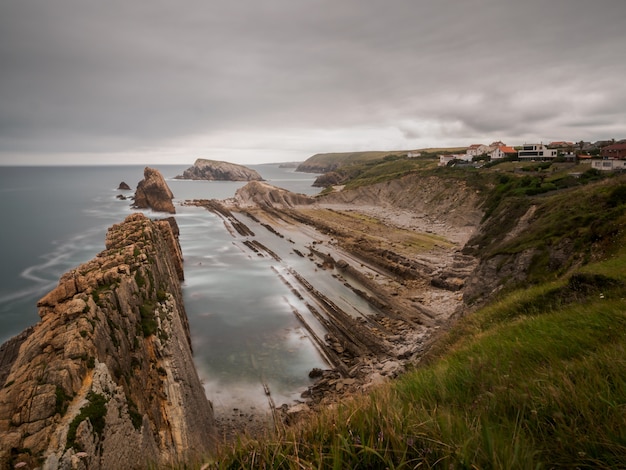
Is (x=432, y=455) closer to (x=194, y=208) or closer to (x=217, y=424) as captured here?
(x=217, y=424)

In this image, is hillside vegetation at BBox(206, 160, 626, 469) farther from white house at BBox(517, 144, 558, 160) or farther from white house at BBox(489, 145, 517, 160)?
white house at BBox(489, 145, 517, 160)

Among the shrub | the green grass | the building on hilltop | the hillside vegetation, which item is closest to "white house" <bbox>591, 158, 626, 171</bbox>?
the building on hilltop

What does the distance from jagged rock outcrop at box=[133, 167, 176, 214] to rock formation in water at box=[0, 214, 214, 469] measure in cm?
8179

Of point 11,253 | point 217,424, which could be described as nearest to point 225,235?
point 11,253

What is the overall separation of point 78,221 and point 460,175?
80368 millimetres

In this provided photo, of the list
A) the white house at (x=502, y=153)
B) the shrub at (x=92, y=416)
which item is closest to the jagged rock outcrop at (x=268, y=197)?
the white house at (x=502, y=153)

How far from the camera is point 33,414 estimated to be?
244 inches

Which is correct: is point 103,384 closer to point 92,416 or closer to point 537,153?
point 92,416

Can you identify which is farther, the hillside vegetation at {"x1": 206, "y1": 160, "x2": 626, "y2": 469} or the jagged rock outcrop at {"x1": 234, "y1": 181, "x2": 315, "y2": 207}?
the jagged rock outcrop at {"x1": 234, "y1": 181, "x2": 315, "y2": 207}

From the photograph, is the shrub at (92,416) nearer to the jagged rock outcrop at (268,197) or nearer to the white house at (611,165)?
the white house at (611,165)

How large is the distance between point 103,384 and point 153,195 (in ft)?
308

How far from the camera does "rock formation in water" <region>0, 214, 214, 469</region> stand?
603 centimetres

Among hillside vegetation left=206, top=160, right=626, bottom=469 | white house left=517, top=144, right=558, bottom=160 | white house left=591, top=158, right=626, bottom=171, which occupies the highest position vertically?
white house left=517, top=144, right=558, bottom=160

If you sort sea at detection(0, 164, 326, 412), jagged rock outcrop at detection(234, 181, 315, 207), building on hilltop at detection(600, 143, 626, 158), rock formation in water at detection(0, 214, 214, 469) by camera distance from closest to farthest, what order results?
rock formation in water at detection(0, 214, 214, 469) < sea at detection(0, 164, 326, 412) < building on hilltop at detection(600, 143, 626, 158) < jagged rock outcrop at detection(234, 181, 315, 207)
